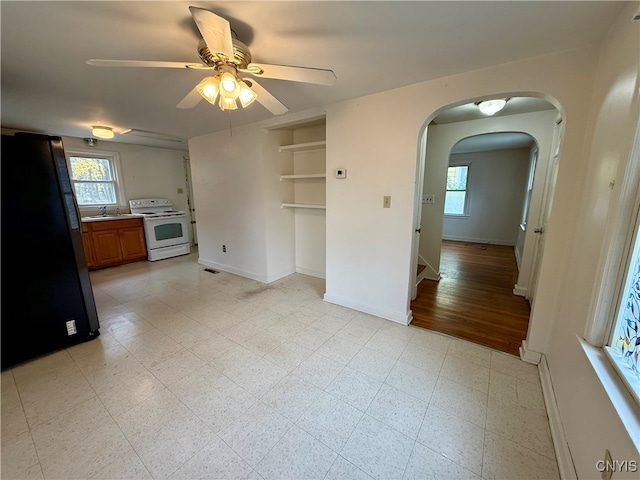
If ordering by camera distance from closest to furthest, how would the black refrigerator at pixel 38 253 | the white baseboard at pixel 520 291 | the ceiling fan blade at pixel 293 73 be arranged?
the ceiling fan blade at pixel 293 73
the black refrigerator at pixel 38 253
the white baseboard at pixel 520 291

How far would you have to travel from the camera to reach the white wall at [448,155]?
3.08 meters

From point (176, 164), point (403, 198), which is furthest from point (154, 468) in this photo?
point (176, 164)

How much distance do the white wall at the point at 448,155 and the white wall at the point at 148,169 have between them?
5.46 m

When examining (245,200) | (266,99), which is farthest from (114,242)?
(266,99)

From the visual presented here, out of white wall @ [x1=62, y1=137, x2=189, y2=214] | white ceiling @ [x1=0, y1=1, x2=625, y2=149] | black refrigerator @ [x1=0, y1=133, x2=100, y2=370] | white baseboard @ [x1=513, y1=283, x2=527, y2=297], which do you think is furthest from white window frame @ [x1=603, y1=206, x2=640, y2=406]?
white wall @ [x1=62, y1=137, x2=189, y2=214]

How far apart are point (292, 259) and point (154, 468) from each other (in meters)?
3.04

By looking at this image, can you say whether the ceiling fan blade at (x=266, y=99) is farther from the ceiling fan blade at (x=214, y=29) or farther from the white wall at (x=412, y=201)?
the white wall at (x=412, y=201)

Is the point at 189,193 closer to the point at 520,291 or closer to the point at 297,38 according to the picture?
the point at 297,38

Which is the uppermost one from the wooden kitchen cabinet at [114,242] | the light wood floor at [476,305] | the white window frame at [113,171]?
the white window frame at [113,171]

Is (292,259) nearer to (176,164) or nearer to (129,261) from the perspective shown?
(129,261)

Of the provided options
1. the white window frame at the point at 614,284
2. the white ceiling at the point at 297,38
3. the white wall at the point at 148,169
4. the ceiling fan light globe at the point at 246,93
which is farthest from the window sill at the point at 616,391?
the white wall at the point at 148,169

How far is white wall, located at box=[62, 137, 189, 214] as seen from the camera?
476 centimetres

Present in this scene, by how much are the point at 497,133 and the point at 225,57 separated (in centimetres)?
358

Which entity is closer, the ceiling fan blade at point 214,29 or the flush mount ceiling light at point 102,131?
the ceiling fan blade at point 214,29
